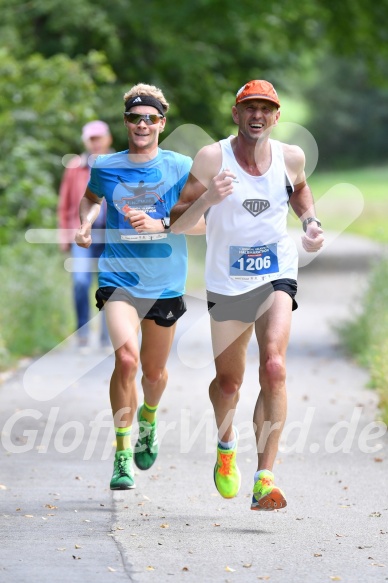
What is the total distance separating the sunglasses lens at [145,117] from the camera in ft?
24.4

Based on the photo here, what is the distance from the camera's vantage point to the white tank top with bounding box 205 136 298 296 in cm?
676

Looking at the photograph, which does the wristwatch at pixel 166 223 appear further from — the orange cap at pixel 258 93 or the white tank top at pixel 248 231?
the orange cap at pixel 258 93

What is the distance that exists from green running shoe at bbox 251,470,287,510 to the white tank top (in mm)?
946

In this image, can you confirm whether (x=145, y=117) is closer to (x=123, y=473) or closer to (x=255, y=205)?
(x=255, y=205)

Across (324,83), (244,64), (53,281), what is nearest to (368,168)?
(324,83)

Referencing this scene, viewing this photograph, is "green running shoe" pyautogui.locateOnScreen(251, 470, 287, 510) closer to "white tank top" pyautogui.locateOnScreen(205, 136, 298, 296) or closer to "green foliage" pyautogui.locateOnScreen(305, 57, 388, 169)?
"white tank top" pyautogui.locateOnScreen(205, 136, 298, 296)

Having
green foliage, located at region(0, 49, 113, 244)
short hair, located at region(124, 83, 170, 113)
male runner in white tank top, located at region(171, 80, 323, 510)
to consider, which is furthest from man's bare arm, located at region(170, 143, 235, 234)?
green foliage, located at region(0, 49, 113, 244)

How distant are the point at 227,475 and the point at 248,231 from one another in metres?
1.29

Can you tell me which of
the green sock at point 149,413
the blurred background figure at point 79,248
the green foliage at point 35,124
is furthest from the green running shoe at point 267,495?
the green foliage at point 35,124

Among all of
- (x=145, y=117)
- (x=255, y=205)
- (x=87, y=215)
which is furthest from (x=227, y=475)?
(x=145, y=117)

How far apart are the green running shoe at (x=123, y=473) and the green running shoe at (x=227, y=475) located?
48 centimetres

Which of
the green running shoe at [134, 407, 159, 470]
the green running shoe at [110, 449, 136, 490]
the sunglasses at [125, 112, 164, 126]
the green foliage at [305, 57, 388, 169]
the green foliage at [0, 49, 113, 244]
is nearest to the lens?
the green running shoe at [110, 449, 136, 490]

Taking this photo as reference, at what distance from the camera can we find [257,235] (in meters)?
6.80

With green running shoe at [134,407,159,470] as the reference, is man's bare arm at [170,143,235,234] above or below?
above
